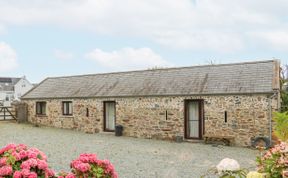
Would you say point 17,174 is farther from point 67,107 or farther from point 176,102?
point 67,107

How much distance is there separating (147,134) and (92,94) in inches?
214

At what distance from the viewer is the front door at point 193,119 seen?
18938mm

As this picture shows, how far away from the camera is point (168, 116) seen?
64.2 ft

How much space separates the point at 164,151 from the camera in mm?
15422

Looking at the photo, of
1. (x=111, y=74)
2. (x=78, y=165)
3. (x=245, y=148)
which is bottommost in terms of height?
(x=245, y=148)

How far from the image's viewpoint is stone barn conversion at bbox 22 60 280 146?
1723 cm

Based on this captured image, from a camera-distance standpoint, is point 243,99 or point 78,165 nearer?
point 78,165

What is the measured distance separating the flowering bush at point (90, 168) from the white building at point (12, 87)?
68246 mm

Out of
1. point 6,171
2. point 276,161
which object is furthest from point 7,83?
point 276,161

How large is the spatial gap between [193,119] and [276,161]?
16.4 metres

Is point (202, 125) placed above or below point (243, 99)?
below

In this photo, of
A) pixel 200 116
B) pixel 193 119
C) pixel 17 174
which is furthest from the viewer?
pixel 193 119

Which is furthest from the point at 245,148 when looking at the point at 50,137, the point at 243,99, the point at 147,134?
the point at 50,137

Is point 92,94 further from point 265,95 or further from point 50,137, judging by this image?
point 265,95
